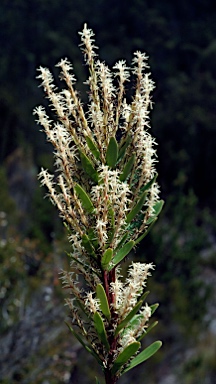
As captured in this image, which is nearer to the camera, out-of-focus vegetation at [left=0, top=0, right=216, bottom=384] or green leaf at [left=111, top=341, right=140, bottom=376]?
green leaf at [left=111, top=341, right=140, bottom=376]

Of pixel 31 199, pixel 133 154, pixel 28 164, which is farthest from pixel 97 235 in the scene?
pixel 28 164

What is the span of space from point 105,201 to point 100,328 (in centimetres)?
29

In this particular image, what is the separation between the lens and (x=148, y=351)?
1.41 meters

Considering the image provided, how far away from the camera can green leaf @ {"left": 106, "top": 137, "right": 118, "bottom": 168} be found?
1.33 meters

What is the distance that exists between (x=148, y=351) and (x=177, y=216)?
34.9 feet

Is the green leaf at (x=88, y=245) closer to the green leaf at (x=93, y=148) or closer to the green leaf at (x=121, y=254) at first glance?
the green leaf at (x=121, y=254)

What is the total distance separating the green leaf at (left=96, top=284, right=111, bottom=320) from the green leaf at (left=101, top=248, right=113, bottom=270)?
6cm

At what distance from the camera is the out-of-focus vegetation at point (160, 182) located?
6758 millimetres

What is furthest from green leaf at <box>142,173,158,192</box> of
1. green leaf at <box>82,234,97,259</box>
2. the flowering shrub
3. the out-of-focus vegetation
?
the out-of-focus vegetation

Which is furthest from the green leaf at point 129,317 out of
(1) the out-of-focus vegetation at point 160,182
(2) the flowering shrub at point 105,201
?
(1) the out-of-focus vegetation at point 160,182

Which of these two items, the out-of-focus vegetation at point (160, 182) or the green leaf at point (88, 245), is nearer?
the green leaf at point (88, 245)

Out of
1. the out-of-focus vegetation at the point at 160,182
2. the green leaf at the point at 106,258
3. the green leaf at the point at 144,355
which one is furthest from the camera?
the out-of-focus vegetation at the point at 160,182

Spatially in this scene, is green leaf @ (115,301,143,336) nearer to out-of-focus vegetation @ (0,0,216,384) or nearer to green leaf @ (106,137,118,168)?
green leaf @ (106,137,118,168)

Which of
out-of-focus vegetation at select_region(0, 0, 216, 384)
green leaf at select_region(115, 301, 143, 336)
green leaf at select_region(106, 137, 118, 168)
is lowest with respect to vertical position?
green leaf at select_region(115, 301, 143, 336)
